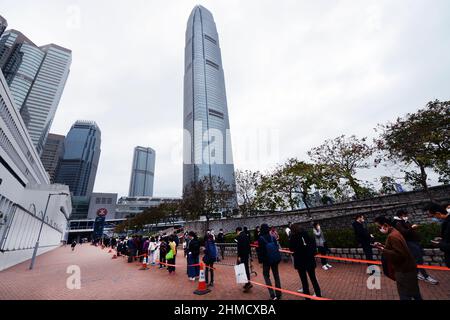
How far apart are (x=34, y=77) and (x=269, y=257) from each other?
156010 mm

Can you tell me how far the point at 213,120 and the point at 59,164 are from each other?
458ft

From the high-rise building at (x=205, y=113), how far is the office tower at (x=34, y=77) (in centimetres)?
7362

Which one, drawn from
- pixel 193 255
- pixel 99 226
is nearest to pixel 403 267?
pixel 193 255

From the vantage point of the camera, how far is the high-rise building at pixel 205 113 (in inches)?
4321

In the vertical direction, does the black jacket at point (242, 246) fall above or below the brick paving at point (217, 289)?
above

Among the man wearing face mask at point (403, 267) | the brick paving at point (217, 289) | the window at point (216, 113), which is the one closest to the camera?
the man wearing face mask at point (403, 267)

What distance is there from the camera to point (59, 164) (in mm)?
163125

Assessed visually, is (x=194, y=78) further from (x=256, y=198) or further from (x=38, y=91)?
(x=256, y=198)

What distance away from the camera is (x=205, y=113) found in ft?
400

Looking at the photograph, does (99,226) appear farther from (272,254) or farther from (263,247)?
(272,254)

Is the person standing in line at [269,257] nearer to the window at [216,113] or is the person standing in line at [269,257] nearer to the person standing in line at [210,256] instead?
the person standing in line at [210,256]

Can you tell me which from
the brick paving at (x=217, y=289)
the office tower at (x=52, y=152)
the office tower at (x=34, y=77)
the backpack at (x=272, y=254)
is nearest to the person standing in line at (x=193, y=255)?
the brick paving at (x=217, y=289)
